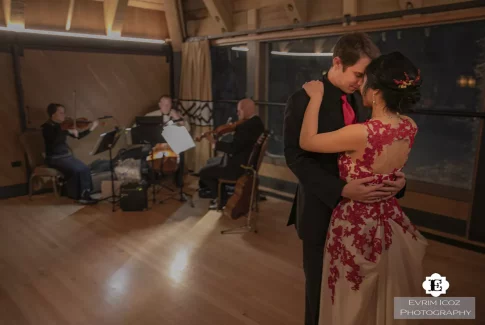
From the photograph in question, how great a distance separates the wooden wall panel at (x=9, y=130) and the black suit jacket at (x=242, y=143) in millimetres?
2873

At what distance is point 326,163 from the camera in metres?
1.68

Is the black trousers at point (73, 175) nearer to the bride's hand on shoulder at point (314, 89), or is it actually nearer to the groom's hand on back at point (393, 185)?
the bride's hand on shoulder at point (314, 89)

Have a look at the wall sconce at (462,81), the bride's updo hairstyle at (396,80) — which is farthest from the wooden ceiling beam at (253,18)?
the bride's updo hairstyle at (396,80)

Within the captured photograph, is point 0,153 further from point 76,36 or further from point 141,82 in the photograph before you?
point 141,82

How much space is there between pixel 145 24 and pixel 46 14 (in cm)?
152

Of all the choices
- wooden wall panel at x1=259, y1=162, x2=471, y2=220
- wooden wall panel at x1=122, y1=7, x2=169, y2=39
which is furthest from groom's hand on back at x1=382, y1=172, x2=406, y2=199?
wooden wall panel at x1=122, y1=7, x2=169, y2=39

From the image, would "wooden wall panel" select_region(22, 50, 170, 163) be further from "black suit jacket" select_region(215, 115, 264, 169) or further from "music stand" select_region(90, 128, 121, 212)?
"black suit jacket" select_region(215, 115, 264, 169)

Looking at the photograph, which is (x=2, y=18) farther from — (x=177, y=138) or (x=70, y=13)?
(x=177, y=138)

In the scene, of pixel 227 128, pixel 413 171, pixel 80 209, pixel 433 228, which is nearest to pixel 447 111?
pixel 433 228

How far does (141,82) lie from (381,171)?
548 cm

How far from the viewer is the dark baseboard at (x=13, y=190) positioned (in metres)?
5.09

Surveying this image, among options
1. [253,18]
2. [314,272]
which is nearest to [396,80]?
[314,272]

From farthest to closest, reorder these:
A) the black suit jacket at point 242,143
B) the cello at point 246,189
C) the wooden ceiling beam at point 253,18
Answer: the wooden ceiling beam at point 253,18, the black suit jacket at point 242,143, the cello at point 246,189

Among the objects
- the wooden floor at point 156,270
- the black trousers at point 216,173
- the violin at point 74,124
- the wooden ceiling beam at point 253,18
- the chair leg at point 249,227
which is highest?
the wooden ceiling beam at point 253,18
